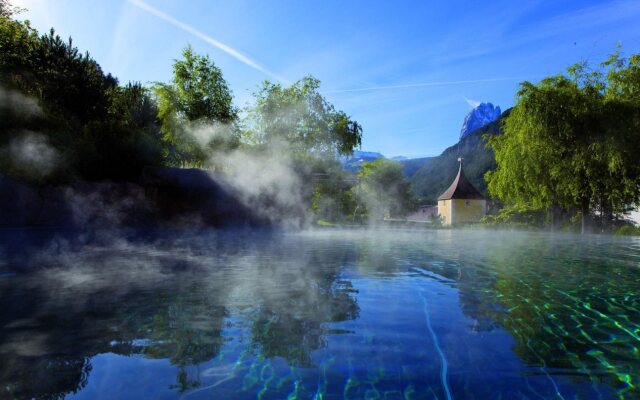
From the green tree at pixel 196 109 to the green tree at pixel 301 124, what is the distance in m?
5.26

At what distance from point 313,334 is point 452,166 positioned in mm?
127150

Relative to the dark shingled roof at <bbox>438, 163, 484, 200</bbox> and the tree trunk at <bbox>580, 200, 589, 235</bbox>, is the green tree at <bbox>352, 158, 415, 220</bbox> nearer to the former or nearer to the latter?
the dark shingled roof at <bbox>438, 163, 484, 200</bbox>

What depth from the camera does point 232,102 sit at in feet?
116

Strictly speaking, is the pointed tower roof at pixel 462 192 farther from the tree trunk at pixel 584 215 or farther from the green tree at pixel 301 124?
the tree trunk at pixel 584 215

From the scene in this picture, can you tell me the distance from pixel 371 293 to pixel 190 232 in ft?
37.1

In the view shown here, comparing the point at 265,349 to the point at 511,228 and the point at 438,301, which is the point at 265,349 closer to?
the point at 438,301

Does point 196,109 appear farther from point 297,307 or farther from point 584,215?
point 297,307

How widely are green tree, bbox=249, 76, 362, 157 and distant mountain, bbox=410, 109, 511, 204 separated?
5736 cm

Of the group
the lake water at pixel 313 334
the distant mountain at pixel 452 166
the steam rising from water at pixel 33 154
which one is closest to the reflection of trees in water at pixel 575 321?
the lake water at pixel 313 334

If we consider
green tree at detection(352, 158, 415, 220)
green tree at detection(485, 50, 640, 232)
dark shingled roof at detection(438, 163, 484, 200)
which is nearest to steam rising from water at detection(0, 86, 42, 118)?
green tree at detection(485, 50, 640, 232)

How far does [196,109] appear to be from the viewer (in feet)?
109

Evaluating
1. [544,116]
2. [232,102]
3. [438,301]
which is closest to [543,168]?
[544,116]

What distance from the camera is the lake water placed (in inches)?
94.2

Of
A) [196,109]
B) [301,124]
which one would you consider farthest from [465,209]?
[196,109]
